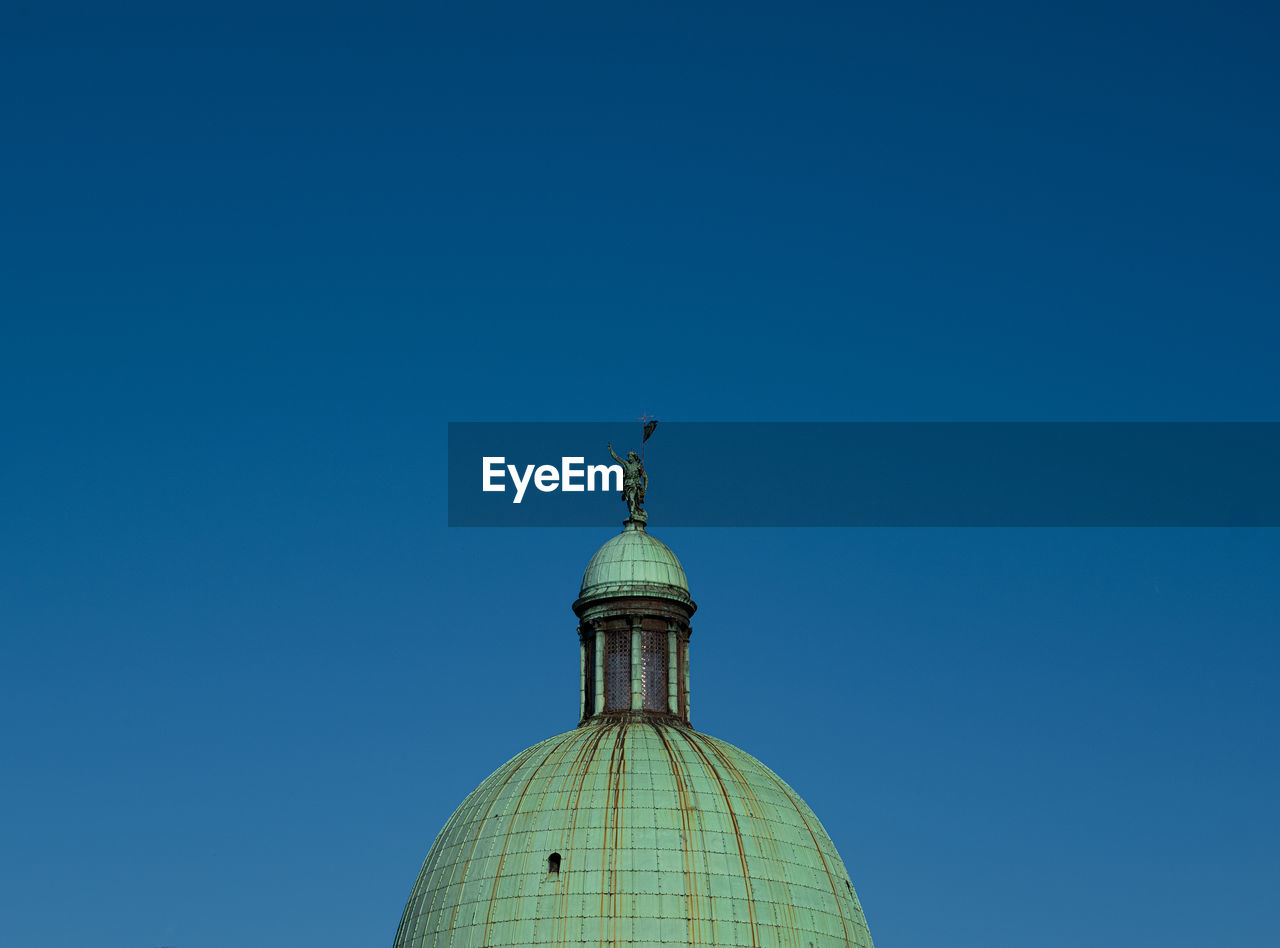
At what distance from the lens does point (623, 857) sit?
3472 inches

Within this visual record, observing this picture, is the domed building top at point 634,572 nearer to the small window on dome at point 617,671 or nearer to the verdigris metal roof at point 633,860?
the small window on dome at point 617,671

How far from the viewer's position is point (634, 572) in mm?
101562

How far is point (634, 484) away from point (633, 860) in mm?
23427

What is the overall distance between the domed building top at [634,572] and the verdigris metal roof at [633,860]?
27.2 feet

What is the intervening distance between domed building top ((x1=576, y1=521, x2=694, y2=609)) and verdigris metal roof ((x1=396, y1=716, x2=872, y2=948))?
27.2 feet

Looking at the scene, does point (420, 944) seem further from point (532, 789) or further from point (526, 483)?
point (526, 483)

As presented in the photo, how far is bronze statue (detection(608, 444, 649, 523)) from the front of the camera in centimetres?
10538

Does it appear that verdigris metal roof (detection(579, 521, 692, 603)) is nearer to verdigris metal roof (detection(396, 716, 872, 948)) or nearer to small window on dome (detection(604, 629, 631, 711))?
small window on dome (detection(604, 629, 631, 711))

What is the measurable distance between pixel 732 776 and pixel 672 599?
11.0 meters

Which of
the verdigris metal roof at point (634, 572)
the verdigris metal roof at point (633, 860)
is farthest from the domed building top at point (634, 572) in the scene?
the verdigris metal roof at point (633, 860)

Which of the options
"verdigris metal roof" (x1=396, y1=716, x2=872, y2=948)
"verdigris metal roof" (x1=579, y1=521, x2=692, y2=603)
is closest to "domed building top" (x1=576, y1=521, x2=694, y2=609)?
"verdigris metal roof" (x1=579, y1=521, x2=692, y2=603)

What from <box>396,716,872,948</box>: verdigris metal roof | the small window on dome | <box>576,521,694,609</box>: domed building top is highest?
<box>576,521,694,609</box>: domed building top

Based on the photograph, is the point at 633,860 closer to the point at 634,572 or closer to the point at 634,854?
the point at 634,854

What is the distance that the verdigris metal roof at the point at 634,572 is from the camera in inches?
3986
